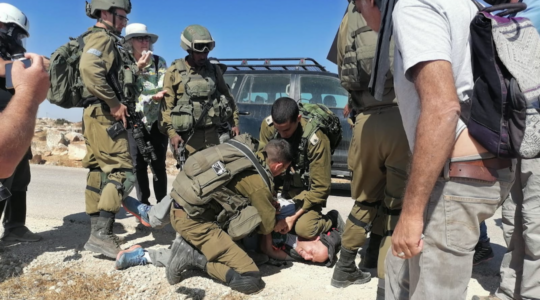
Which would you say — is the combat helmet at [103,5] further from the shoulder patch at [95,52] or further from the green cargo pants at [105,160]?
the green cargo pants at [105,160]

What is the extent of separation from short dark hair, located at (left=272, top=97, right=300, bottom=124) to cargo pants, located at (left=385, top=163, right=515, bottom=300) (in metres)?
2.18

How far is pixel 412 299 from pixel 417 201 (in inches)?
17.9

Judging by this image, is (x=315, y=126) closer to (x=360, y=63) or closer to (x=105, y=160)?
(x=360, y=63)

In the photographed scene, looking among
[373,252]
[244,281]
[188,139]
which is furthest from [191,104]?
[373,252]

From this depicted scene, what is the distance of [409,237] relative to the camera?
1532 millimetres

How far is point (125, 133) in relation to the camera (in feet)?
12.8

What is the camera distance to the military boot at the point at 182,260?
323cm

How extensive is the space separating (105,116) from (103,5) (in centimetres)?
98

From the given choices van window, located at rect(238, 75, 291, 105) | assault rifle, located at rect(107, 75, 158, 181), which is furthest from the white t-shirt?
van window, located at rect(238, 75, 291, 105)

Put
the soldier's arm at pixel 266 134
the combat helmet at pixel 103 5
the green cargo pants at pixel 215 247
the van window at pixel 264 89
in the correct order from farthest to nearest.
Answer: the van window at pixel 264 89
the soldier's arm at pixel 266 134
the combat helmet at pixel 103 5
the green cargo pants at pixel 215 247

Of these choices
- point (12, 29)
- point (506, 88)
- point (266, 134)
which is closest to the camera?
point (506, 88)

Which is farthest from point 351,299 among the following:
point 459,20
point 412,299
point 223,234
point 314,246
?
point 459,20

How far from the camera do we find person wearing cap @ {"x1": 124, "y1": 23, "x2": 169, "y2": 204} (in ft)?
15.5

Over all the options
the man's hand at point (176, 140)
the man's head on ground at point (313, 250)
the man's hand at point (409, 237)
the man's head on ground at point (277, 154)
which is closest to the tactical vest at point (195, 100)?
the man's hand at point (176, 140)
